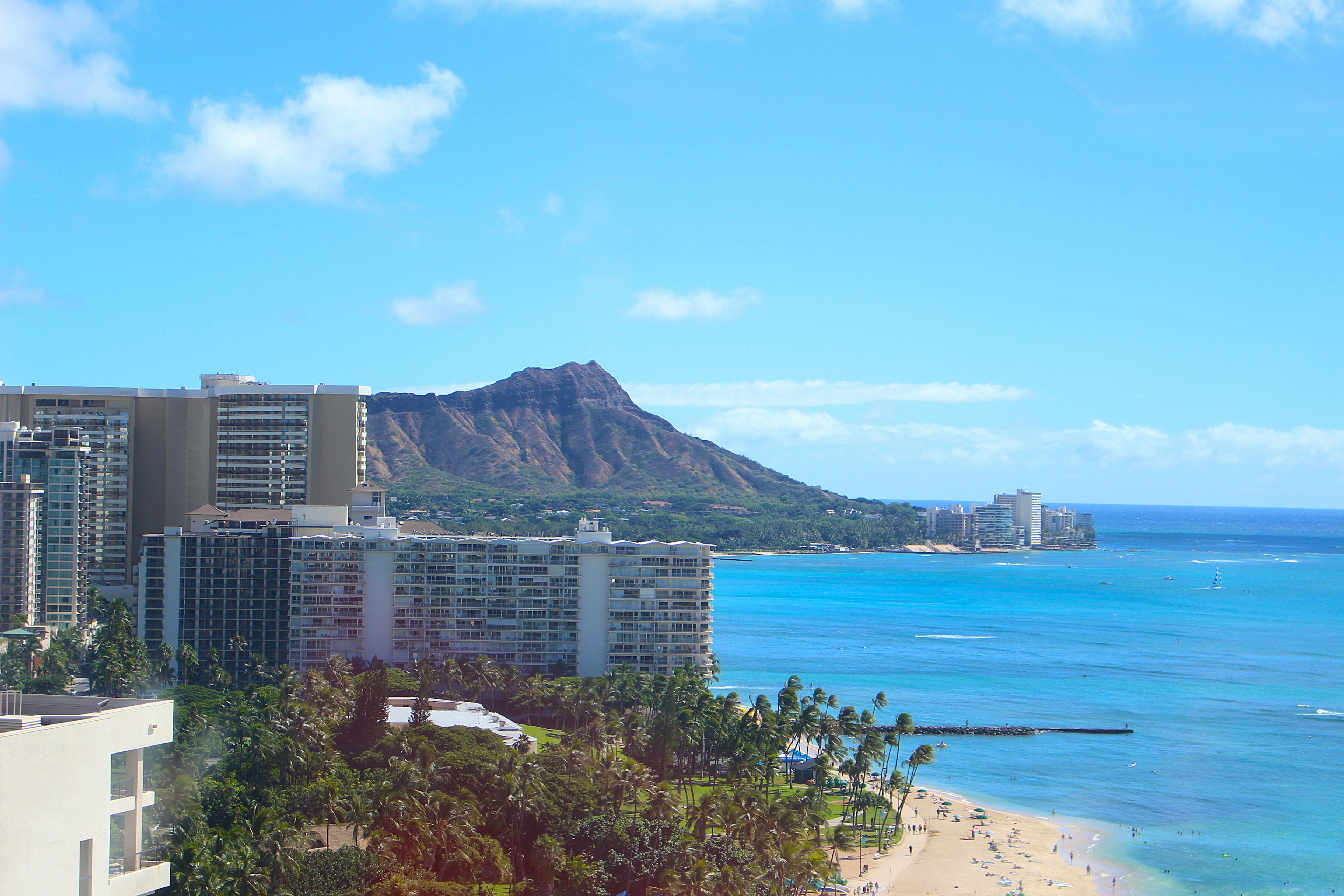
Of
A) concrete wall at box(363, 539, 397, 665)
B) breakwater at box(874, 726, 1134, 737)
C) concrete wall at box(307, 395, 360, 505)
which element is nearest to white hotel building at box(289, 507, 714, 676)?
concrete wall at box(363, 539, 397, 665)

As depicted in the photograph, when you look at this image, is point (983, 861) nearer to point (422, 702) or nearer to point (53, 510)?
point (422, 702)

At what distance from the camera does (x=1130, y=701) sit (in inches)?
3957

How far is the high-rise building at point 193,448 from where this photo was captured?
10725 cm

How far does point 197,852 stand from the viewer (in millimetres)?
32938

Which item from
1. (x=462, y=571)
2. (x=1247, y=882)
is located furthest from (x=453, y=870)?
(x=462, y=571)

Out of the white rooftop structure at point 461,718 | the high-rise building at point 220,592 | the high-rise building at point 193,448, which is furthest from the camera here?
the high-rise building at point 193,448

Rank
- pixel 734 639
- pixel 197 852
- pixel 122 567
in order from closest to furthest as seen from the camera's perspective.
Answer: pixel 197 852 < pixel 122 567 < pixel 734 639

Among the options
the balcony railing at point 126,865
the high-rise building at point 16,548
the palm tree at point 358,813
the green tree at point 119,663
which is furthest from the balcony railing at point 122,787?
the high-rise building at point 16,548

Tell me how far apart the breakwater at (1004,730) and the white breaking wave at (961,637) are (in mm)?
48115

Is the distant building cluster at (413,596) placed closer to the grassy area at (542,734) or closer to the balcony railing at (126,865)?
the grassy area at (542,734)

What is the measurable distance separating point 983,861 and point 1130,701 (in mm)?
50490

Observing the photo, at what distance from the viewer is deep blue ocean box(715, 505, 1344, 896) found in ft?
203

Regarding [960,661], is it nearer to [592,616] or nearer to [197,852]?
[592,616]

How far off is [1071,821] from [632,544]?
35.0m
